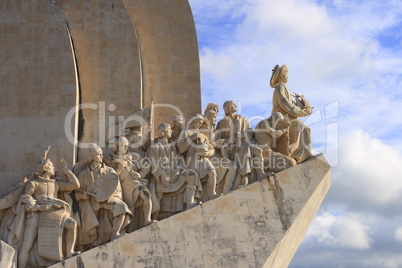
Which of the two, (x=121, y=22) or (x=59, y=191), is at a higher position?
(x=121, y=22)

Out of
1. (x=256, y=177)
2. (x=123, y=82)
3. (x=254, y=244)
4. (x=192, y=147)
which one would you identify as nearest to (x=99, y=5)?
(x=123, y=82)

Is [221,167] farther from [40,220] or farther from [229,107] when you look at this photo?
[40,220]

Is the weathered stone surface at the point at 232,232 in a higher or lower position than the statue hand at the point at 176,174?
lower

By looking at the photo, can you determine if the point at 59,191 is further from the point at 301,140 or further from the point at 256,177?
the point at 301,140

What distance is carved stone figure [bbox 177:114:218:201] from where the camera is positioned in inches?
475

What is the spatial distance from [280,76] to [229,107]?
3.41 ft

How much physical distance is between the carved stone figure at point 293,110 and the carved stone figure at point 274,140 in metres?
0.12

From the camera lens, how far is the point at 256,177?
12.2 meters

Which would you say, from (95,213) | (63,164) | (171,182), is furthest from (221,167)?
(63,164)

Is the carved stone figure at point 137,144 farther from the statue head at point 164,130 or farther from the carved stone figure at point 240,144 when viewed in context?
the carved stone figure at point 240,144

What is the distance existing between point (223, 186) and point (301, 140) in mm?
1485

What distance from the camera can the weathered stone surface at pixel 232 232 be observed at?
11312 mm

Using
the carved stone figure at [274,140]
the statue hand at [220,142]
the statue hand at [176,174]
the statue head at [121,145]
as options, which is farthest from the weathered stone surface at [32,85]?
the carved stone figure at [274,140]

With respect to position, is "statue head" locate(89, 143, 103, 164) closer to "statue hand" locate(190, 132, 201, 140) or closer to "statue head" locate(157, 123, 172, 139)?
"statue head" locate(157, 123, 172, 139)
